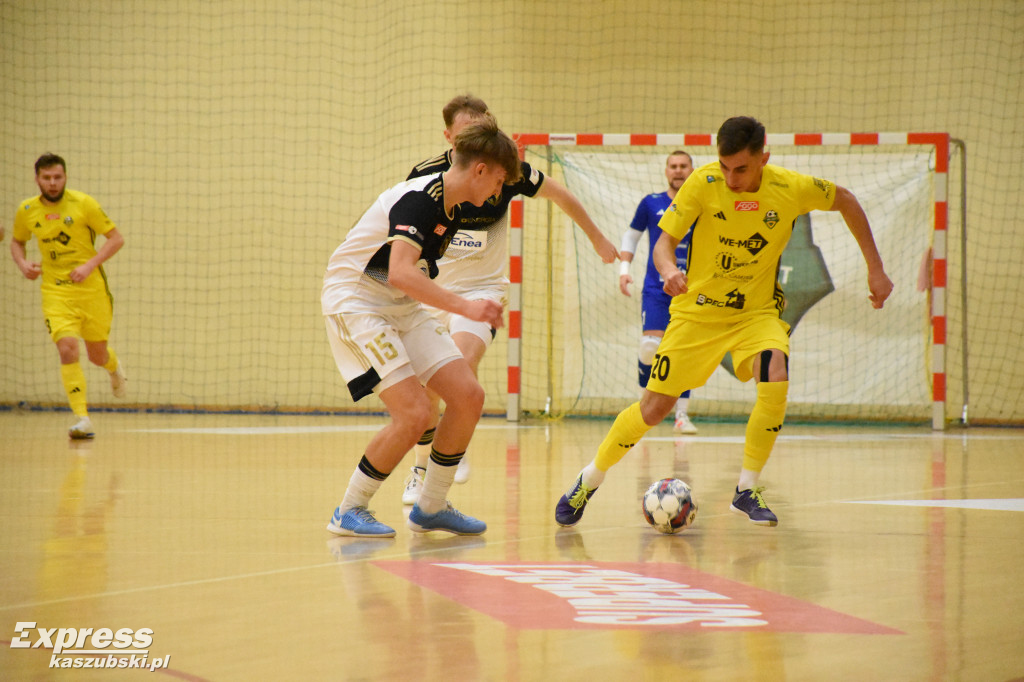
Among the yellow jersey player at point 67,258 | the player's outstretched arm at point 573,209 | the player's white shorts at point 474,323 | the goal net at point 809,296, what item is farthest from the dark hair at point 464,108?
the goal net at point 809,296

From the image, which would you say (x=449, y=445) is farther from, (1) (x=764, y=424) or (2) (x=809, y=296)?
(2) (x=809, y=296)

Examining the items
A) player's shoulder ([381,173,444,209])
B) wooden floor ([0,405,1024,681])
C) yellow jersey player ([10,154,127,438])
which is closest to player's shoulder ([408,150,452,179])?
player's shoulder ([381,173,444,209])

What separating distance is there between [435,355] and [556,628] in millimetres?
1666

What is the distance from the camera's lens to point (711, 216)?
488cm

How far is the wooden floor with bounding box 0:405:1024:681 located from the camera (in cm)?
252

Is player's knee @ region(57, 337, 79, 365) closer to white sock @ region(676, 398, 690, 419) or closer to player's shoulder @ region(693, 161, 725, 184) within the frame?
white sock @ region(676, 398, 690, 419)

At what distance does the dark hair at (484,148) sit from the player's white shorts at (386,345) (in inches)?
25.3

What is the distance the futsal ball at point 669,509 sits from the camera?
4352mm

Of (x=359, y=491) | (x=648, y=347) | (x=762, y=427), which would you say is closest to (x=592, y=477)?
(x=762, y=427)

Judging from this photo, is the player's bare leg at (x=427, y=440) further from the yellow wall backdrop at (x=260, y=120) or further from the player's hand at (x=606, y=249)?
the yellow wall backdrop at (x=260, y=120)

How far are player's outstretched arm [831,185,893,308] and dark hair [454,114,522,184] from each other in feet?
5.23

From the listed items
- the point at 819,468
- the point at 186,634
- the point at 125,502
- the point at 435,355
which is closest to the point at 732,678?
the point at 186,634

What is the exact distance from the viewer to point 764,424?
4766mm

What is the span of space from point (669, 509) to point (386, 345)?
4.15ft
